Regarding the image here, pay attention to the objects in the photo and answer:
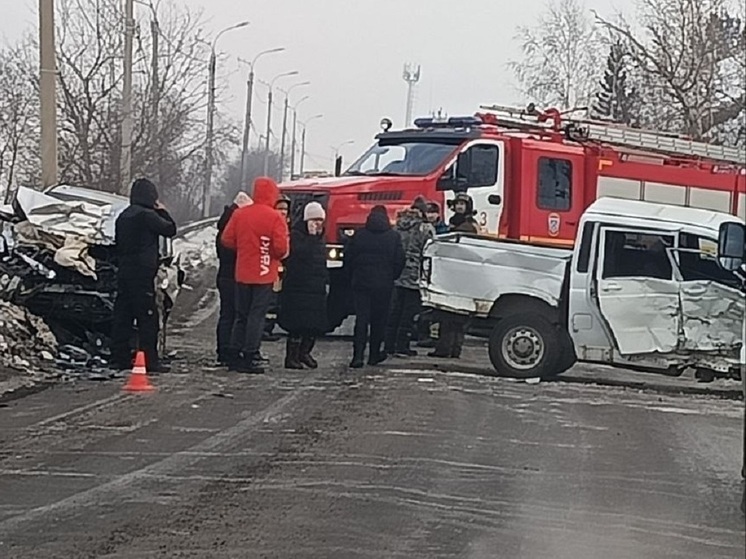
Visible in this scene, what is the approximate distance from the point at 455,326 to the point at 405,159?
426 cm

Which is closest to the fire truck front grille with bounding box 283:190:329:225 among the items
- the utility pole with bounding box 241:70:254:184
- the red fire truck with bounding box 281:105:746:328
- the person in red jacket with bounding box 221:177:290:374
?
the red fire truck with bounding box 281:105:746:328

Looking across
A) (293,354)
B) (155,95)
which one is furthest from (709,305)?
(155,95)

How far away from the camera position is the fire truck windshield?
1891 cm

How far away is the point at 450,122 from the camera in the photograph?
20062mm

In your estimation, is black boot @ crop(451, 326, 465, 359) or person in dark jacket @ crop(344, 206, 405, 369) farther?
black boot @ crop(451, 326, 465, 359)

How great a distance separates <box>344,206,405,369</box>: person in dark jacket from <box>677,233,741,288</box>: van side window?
3071mm

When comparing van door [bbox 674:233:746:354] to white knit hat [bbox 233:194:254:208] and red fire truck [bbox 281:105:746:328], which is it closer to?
white knit hat [bbox 233:194:254:208]

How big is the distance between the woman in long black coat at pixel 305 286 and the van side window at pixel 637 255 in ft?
9.54

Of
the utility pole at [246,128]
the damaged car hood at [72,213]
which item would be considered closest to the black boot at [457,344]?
the damaged car hood at [72,213]

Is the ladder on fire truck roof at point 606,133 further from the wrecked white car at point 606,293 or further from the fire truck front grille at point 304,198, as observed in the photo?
the wrecked white car at point 606,293

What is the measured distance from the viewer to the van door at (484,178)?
18.8 m

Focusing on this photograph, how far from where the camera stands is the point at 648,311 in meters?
13.7

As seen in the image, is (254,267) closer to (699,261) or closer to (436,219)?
(436,219)

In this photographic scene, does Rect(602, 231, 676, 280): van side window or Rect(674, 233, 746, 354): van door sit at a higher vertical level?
Rect(602, 231, 676, 280): van side window
